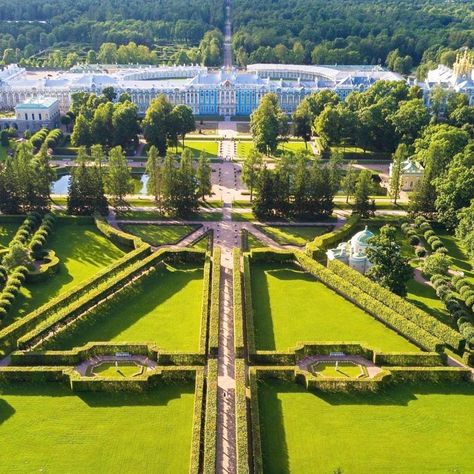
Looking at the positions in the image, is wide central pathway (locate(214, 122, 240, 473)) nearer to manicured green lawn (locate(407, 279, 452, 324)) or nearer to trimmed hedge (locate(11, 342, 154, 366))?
trimmed hedge (locate(11, 342, 154, 366))

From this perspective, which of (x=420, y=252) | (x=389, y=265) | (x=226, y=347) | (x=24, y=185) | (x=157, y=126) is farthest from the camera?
(x=157, y=126)

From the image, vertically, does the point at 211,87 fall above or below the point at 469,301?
above

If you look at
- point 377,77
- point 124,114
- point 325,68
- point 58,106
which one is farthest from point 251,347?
point 325,68

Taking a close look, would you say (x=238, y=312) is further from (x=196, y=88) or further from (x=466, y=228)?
(x=196, y=88)

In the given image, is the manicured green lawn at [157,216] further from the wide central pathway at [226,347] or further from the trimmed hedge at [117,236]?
the trimmed hedge at [117,236]

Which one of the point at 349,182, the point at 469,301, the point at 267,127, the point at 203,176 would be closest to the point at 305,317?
the point at 469,301

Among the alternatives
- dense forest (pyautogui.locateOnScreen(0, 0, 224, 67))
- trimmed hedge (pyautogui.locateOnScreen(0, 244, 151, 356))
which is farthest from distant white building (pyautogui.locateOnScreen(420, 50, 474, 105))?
trimmed hedge (pyautogui.locateOnScreen(0, 244, 151, 356))

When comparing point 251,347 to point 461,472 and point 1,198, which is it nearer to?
point 461,472
